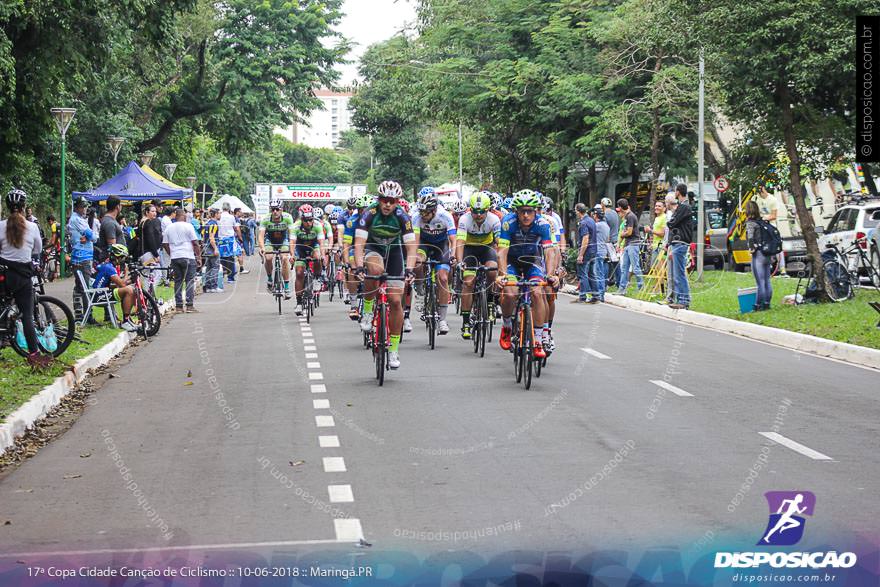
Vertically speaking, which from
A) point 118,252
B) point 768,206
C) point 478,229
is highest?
point 768,206

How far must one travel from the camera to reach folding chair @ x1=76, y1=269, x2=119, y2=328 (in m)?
19.6

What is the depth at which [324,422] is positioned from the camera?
36.4 feet

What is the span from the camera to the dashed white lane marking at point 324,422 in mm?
10934

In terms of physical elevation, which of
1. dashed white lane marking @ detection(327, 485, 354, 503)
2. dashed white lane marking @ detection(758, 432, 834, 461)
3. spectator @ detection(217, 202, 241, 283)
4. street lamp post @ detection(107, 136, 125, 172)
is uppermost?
street lamp post @ detection(107, 136, 125, 172)

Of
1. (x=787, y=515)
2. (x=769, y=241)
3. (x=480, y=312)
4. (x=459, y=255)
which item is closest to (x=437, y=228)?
(x=480, y=312)

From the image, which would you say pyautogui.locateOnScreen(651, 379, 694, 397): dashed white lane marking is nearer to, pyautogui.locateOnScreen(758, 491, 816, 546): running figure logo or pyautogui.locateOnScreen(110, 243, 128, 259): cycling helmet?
pyautogui.locateOnScreen(758, 491, 816, 546): running figure logo

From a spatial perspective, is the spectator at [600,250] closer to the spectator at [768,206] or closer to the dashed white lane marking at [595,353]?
the spectator at [768,206]

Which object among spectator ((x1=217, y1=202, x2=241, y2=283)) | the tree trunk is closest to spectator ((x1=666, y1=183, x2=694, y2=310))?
the tree trunk

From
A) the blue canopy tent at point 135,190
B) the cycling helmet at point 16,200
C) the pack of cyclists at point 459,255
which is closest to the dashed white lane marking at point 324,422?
the pack of cyclists at point 459,255

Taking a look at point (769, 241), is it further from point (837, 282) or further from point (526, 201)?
point (526, 201)

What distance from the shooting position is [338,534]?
279 inches

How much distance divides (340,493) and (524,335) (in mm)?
5372

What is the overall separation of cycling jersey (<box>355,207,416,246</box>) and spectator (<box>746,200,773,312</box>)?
866 centimetres

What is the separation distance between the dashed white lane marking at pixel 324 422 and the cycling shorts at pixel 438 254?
6.51 m
